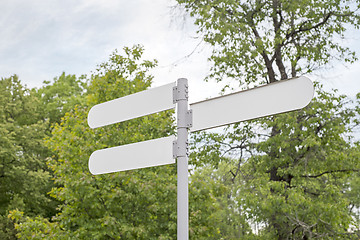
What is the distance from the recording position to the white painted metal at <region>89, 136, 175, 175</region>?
8.10ft

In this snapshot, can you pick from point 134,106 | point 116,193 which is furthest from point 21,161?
point 134,106

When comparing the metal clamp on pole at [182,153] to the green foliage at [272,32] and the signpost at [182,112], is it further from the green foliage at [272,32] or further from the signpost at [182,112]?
the green foliage at [272,32]

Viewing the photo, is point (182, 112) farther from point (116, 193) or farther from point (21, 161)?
point (21, 161)

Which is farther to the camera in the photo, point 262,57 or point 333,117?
point 262,57

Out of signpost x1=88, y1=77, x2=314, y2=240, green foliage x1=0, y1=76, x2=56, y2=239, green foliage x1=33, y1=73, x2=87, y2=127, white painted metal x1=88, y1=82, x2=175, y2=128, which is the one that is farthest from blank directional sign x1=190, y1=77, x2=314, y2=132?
green foliage x1=33, y1=73, x2=87, y2=127

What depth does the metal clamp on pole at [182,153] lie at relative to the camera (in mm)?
2191

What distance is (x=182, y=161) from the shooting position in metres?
2.31

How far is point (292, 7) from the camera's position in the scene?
37.8 ft

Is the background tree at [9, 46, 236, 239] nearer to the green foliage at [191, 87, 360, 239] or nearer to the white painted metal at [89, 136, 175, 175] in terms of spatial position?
the green foliage at [191, 87, 360, 239]

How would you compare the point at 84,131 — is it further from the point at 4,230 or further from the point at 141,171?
the point at 4,230

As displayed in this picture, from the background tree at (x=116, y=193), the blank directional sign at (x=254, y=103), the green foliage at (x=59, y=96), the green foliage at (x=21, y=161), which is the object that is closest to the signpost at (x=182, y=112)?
the blank directional sign at (x=254, y=103)

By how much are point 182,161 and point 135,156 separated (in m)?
0.43

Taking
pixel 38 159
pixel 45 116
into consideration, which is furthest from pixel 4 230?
pixel 45 116

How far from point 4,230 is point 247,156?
12929mm
